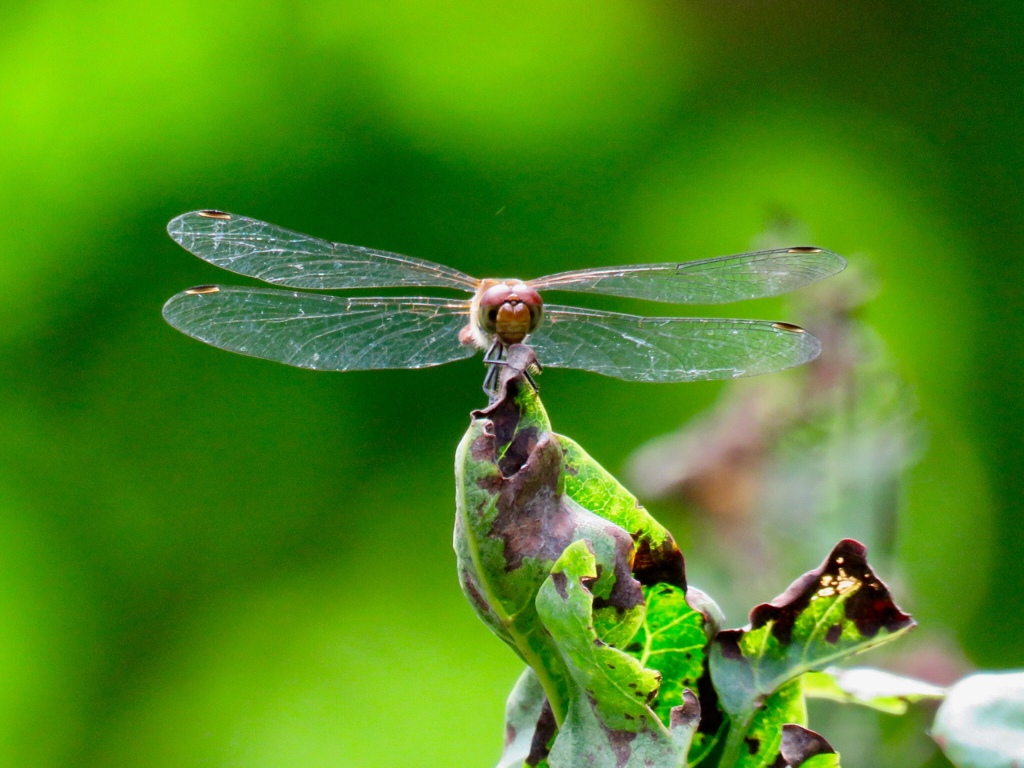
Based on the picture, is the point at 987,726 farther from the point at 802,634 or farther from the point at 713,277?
the point at 713,277

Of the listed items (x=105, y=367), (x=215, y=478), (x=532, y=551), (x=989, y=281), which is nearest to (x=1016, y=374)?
(x=989, y=281)

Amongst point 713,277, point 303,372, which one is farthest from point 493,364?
point 303,372

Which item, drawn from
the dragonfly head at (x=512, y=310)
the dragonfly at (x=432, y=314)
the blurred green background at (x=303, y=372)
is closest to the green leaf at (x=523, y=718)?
Result: the dragonfly head at (x=512, y=310)

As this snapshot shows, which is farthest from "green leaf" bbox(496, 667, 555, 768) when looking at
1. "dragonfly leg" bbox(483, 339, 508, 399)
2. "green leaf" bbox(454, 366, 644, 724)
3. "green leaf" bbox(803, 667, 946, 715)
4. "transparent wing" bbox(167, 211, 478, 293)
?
"transparent wing" bbox(167, 211, 478, 293)

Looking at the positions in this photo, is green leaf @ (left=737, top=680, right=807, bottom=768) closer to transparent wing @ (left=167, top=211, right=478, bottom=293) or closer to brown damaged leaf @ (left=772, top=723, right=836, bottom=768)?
brown damaged leaf @ (left=772, top=723, right=836, bottom=768)

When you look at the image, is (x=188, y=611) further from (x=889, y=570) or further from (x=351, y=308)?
(x=889, y=570)

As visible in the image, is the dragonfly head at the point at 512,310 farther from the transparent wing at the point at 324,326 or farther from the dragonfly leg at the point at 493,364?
the transparent wing at the point at 324,326
